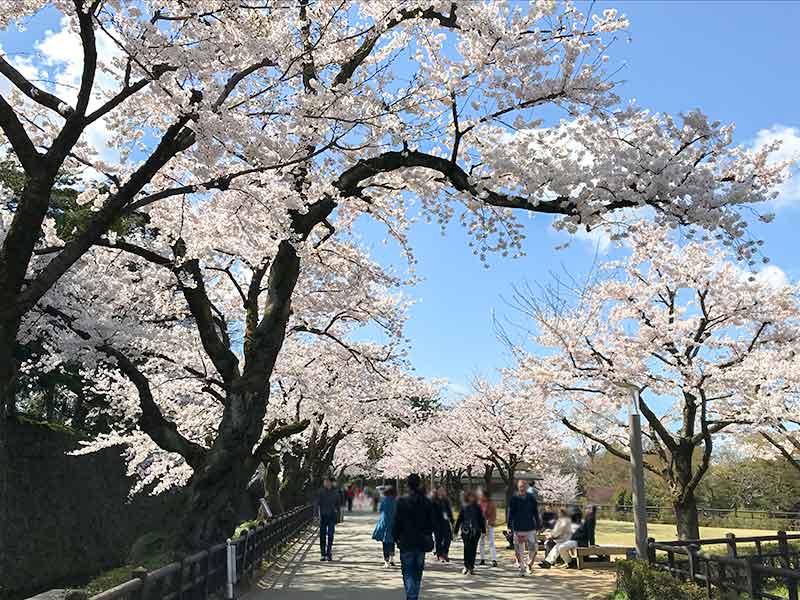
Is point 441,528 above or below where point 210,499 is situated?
below

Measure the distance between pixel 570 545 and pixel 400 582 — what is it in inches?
168

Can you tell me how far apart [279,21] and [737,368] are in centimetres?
1050

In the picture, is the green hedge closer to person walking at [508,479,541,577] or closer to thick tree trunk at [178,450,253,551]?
person walking at [508,479,541,577]

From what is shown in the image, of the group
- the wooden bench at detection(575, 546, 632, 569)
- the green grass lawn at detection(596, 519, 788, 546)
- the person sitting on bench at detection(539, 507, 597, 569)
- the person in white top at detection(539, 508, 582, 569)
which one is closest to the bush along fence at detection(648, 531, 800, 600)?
the wooden bench at detection(575, 546, 632, 569)

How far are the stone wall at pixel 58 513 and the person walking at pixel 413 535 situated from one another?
692cm

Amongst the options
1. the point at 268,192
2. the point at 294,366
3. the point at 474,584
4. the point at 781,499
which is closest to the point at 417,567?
the point at 474,584

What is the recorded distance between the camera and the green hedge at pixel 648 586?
791 centimetres

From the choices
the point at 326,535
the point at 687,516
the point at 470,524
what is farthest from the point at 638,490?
the point at 326,535

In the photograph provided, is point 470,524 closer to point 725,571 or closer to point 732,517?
point 725,571

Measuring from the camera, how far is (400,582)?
1123cm

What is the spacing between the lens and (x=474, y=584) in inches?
431

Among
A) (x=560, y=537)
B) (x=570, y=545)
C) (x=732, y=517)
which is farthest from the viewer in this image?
(x=732, y=517)

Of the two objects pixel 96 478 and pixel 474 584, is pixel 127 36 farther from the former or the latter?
pixel 96 478

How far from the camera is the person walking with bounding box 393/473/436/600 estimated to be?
7.42 meters
